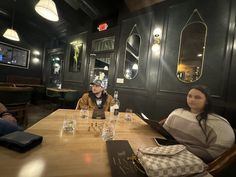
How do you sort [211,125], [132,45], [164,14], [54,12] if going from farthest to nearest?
[132,45]
[164,14]
[54,12]
[211,125]

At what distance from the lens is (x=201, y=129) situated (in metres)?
1.33

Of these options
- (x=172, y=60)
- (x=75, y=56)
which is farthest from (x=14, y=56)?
(x=172, y=60)

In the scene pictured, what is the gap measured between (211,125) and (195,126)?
134 mm

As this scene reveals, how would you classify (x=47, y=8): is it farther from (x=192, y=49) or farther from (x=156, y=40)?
(x=192, y=49)

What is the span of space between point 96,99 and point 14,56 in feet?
19.5

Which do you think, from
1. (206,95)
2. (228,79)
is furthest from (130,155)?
(228,79)

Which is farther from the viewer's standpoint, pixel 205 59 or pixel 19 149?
pixel 205 59

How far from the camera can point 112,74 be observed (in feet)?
14.7

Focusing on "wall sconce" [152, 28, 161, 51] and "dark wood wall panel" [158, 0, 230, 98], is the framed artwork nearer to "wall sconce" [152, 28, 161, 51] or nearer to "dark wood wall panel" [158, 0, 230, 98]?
"wall sconce" [152, 28, 161, 51]

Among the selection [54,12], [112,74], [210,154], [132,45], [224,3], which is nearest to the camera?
[210,154]

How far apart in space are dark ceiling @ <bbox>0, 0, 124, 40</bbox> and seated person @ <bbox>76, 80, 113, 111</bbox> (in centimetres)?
282

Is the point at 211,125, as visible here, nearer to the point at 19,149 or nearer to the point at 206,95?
the point at 206,95

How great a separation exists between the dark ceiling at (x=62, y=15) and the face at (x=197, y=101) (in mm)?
3743

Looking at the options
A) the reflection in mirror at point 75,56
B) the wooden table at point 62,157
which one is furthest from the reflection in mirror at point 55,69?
the wooden table at point 62,157
